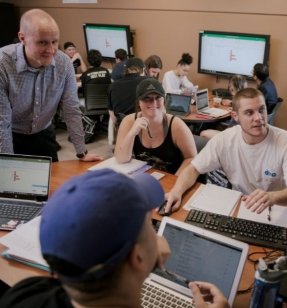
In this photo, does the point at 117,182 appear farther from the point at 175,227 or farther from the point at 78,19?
the point at 78,19

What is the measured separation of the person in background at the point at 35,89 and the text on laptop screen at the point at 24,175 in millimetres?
392

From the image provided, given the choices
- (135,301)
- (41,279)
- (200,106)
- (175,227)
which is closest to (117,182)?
(135,301)

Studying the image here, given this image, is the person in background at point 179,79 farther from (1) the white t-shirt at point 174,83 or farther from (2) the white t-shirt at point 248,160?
(2) the white t-shirt at point 248,160

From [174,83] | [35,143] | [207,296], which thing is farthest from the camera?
[174,83]

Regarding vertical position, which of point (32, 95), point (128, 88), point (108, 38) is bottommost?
point (128, 88)

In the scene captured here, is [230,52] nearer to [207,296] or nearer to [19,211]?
[19,211]

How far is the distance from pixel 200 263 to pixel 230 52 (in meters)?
4.25

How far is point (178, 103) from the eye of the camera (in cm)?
374

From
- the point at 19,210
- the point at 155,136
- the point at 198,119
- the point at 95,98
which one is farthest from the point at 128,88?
the point at 19,210

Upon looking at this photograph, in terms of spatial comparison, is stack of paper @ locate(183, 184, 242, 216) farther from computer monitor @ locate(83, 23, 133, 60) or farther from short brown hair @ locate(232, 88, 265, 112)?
computer monitor @ locate(83, 23, 133, 60)

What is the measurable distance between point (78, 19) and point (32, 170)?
219 inches

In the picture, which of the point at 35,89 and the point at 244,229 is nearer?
the point at 244,229

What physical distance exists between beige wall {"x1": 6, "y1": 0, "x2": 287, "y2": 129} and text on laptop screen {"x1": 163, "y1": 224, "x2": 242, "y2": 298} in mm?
3980

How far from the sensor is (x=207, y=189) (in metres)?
1.89
